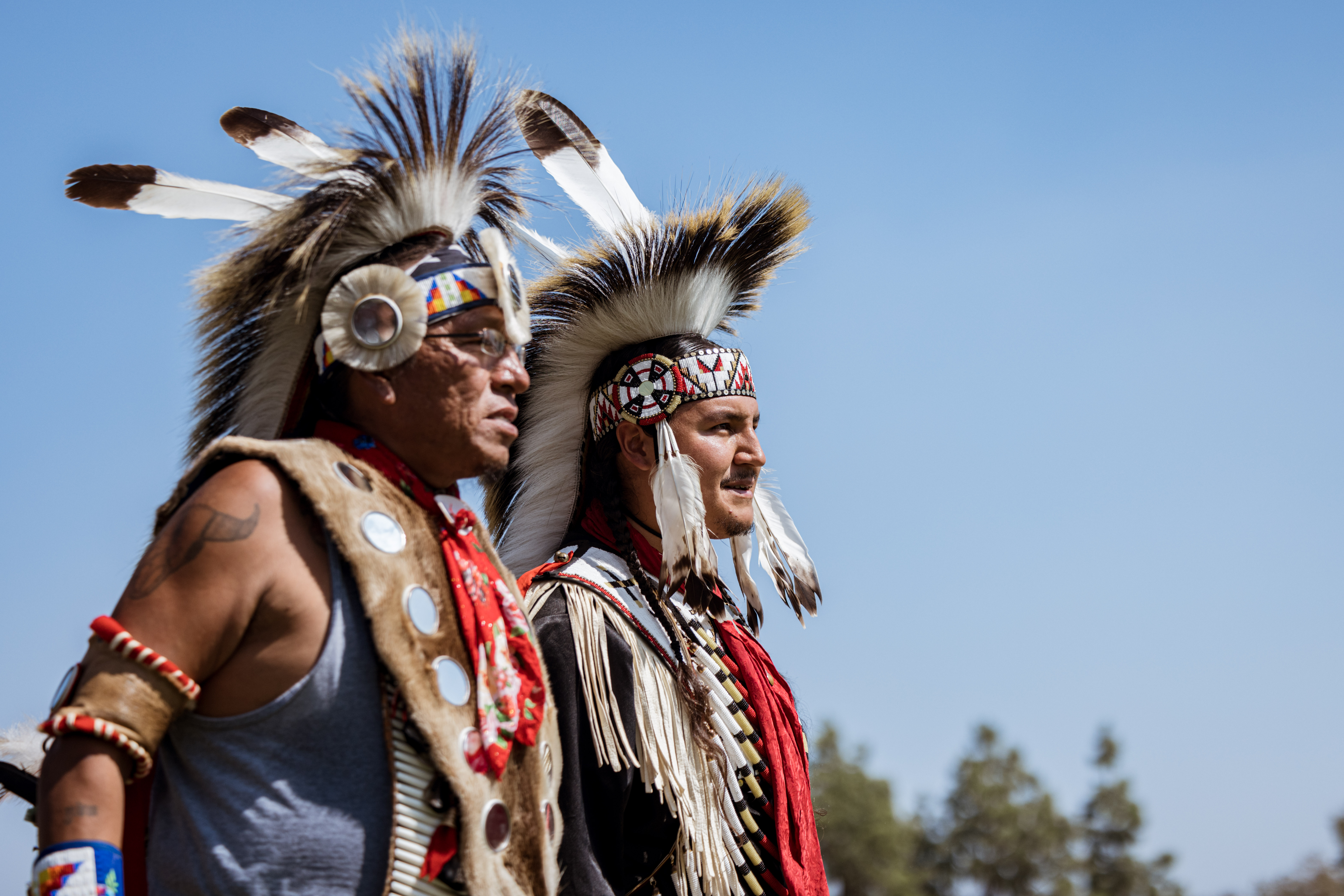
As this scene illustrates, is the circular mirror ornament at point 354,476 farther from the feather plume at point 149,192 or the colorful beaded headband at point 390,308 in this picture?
the feather plume at point 149,192

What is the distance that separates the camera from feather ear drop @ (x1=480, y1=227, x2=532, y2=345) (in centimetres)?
232

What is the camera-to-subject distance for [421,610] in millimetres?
2018

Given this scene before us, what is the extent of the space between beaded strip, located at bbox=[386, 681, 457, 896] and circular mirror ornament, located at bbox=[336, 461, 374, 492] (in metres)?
0.36

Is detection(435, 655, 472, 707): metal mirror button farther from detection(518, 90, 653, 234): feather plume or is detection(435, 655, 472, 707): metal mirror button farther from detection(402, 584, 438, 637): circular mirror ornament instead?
detection(518, 90, 653, 234): feather plume

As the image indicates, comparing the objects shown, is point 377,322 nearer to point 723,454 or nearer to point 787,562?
point 723,454

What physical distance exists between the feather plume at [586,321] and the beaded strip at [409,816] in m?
1.54

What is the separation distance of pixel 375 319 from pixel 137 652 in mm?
763

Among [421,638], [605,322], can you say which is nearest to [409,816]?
[421,638]

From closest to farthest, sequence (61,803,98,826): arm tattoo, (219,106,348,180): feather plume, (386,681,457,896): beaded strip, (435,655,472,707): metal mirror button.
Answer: (61,803,98,826): arm tattoo, (386,681,457,896): beaded strip, (435,655,472,707): metal mirror button, (219,106,348,180): feather plume

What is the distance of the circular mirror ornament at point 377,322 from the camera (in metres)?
2.19

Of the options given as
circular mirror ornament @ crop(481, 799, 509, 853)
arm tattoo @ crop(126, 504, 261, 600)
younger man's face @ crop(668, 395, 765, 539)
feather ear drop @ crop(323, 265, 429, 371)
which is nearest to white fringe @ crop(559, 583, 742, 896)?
younger man's face @ crop(668, 395, 765, 539)

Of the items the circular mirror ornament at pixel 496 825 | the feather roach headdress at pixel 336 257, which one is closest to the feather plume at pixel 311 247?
the feather roach headdress at pixel 336 257

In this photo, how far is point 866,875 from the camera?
38.5 meters

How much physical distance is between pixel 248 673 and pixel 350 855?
331 millimetres
